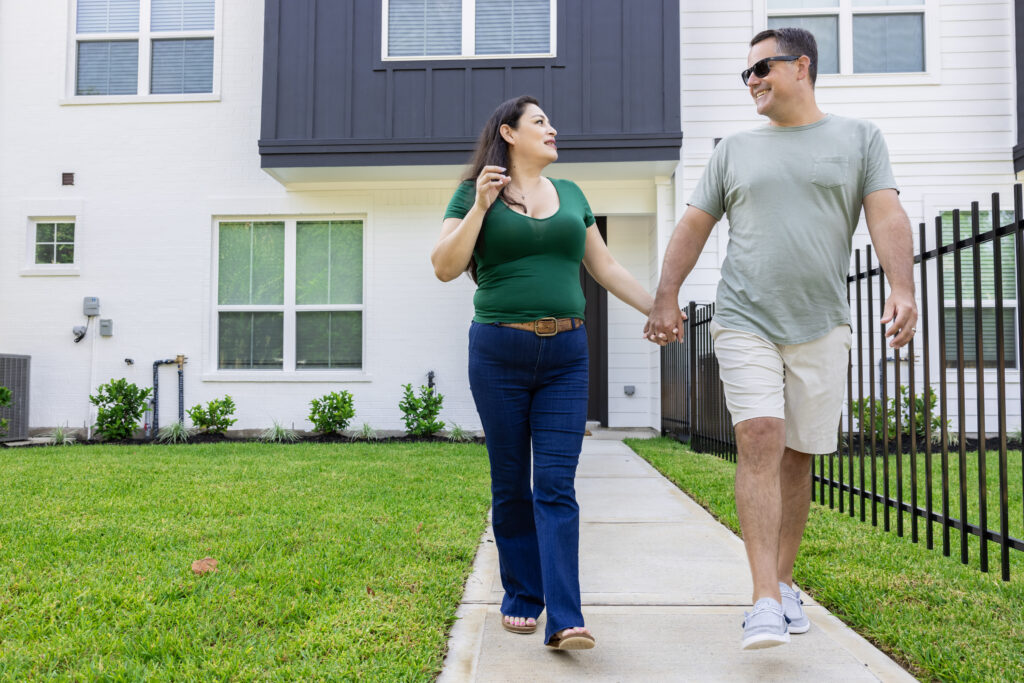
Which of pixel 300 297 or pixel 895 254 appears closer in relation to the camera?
pixel 895 254

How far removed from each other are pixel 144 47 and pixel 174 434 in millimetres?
4907

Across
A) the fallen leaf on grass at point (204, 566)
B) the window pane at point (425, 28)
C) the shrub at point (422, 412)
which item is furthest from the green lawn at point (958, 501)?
the window pane at point (425, 28)

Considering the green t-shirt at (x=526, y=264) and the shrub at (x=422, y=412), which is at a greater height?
the green t-shirt at (x=526, y=264)

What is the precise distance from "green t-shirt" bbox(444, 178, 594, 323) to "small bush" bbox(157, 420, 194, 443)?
24.6 feet

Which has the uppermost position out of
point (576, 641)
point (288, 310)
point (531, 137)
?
point (531, 137)

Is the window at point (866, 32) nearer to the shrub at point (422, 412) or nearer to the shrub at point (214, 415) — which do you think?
the shrub at point (422, 412)

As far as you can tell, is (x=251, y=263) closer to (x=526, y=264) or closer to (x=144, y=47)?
(x=144, y=47)

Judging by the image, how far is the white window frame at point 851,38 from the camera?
29.2 feet

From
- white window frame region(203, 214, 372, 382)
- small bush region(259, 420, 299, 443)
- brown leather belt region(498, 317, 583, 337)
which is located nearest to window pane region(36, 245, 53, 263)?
white window frame region(203, 214, 372, 382)

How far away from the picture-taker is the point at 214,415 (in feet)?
30.5

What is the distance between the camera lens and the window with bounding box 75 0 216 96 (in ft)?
32.6

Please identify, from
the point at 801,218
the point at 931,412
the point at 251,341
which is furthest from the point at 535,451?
the point at 251,341

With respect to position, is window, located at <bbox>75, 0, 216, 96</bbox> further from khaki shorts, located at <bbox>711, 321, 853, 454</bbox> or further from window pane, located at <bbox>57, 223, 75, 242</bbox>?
khaki shorts, located at <bbox>711, 321, 853, 454</bbox>

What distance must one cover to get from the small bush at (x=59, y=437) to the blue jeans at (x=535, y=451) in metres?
7.97
